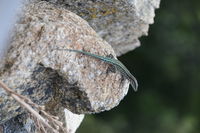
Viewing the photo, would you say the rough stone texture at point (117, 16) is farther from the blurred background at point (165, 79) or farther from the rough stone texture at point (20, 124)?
the blurred background at point (165, 79)

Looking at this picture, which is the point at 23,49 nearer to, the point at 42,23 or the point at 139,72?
the point at 42,23

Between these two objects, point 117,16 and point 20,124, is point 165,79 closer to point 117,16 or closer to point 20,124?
point 117,16

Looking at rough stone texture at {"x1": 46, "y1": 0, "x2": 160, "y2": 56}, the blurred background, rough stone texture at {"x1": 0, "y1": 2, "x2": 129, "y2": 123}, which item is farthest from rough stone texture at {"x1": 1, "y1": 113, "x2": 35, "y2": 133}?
the blurred background

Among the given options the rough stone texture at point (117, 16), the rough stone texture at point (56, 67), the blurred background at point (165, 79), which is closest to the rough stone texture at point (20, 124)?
the rough stone texture at point (56, 67)

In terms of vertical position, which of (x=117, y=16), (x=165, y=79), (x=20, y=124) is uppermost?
(x=117, y=16)

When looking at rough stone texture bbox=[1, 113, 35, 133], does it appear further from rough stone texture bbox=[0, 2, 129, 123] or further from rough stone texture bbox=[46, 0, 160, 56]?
rough stone texture bbox=[46, 0, 160, 56]

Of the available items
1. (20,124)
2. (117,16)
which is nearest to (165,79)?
(117,16)

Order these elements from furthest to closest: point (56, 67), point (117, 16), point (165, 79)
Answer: point (165, 79), point (117, 16), point (56, 67)
